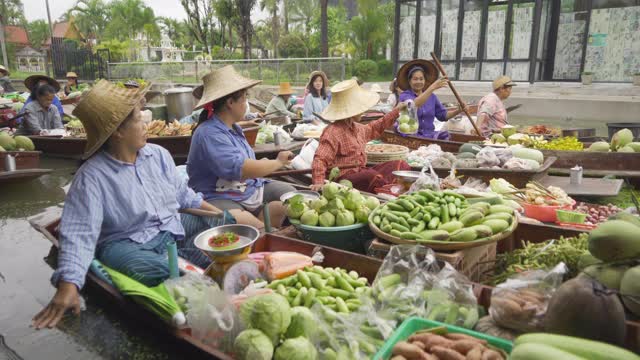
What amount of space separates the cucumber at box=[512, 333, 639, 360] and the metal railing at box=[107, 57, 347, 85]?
1512cm

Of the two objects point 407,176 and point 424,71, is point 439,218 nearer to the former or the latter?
point 407,176

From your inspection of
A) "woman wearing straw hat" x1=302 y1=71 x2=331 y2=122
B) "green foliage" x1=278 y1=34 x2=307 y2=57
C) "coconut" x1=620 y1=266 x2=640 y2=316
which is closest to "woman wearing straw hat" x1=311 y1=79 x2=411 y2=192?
"coconut" x1=620 y1=266 x2=640 y2=316

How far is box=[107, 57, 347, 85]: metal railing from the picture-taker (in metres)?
17.2

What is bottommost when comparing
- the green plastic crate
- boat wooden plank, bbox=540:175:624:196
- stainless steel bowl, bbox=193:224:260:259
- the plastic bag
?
boat wooden plank, bbox=540:175:624:196

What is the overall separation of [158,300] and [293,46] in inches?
1292

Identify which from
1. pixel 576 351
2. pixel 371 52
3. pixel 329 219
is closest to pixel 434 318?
pixel 576 351

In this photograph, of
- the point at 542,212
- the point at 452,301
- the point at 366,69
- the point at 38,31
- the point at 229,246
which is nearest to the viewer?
the point at 452,301

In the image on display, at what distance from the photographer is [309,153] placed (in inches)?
207

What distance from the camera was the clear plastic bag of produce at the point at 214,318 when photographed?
6.36 feet

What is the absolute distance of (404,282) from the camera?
2.28 m

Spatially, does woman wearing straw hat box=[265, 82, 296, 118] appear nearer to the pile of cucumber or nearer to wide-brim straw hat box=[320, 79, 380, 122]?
wide-brim straw hat box=[320, 79, 380, 122]

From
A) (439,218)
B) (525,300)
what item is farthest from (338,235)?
(525,300)

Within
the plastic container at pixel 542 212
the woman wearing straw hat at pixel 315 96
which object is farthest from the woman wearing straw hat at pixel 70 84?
the plastic container at pixel 542 212

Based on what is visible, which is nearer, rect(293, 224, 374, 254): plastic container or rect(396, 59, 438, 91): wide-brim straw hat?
rect(293, 224, 374, 254): plastic container
